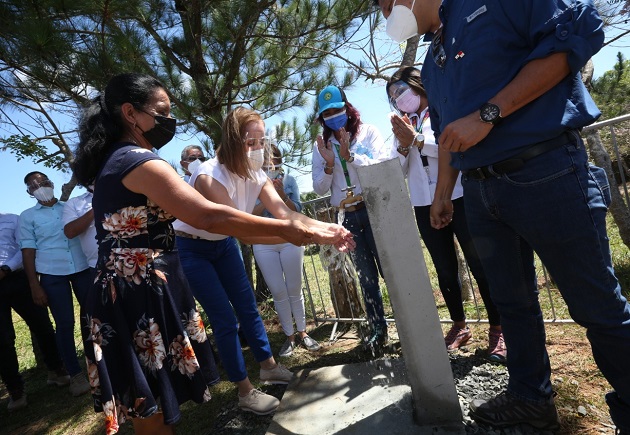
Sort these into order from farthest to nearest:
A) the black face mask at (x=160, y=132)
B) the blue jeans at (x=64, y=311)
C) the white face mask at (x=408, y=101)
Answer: the blue jeans at (x=64, y=311) < the white face mask at (x=408, y=101) < the black face mask at (x=160, y=132)

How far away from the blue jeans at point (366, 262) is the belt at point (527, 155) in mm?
1655

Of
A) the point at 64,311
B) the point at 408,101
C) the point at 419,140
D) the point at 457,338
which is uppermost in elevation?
the point at 408,101

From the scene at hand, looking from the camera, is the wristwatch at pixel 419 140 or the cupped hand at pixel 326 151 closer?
the wristwatch at pixel 419 140

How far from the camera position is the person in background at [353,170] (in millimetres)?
3268

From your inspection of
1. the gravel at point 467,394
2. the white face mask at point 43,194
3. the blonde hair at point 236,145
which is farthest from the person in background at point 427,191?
the white face mask at point 43,194

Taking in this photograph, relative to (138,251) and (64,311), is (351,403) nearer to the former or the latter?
(138,251)

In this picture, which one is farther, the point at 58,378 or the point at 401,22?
the point at 58,378

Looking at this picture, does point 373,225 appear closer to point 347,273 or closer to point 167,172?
point 167,172

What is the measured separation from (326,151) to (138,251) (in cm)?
188

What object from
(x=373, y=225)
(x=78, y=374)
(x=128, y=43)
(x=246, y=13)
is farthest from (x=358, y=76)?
(x=78, y=374)

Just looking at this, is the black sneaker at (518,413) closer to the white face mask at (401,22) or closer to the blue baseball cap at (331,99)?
the white face mask at (401,22)

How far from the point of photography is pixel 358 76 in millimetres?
6066

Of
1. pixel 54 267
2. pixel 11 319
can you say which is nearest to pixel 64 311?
pixel 54 267

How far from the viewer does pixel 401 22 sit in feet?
6.42
